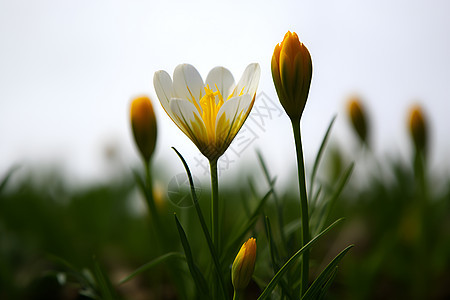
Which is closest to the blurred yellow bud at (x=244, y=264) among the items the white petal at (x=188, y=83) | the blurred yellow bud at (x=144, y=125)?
the white petal at (x=188, y=83)

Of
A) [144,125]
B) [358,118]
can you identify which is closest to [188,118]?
[144,125]

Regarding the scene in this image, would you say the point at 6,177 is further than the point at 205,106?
Yes

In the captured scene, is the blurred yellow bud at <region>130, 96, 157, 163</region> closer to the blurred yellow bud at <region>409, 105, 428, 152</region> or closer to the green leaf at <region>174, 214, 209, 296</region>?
the green leaf at <region>174, 214, 209, 296</region>

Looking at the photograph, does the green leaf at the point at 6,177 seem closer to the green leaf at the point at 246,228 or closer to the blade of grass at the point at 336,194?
the green leaf at the point at 246,228

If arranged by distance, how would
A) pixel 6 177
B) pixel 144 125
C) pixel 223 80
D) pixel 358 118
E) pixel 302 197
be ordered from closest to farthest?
1. pixel 302 197
2. pixel 223 80
3. pixel 144 125
4. pixel 6 177
5. pixel 358 118

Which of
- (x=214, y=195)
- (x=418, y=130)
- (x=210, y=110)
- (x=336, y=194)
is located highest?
(x=210, y=110)

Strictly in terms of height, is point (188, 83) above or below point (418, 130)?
above

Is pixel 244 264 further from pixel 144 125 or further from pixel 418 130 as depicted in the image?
pixel 418 130

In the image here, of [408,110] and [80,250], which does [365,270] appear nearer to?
[408,110]
